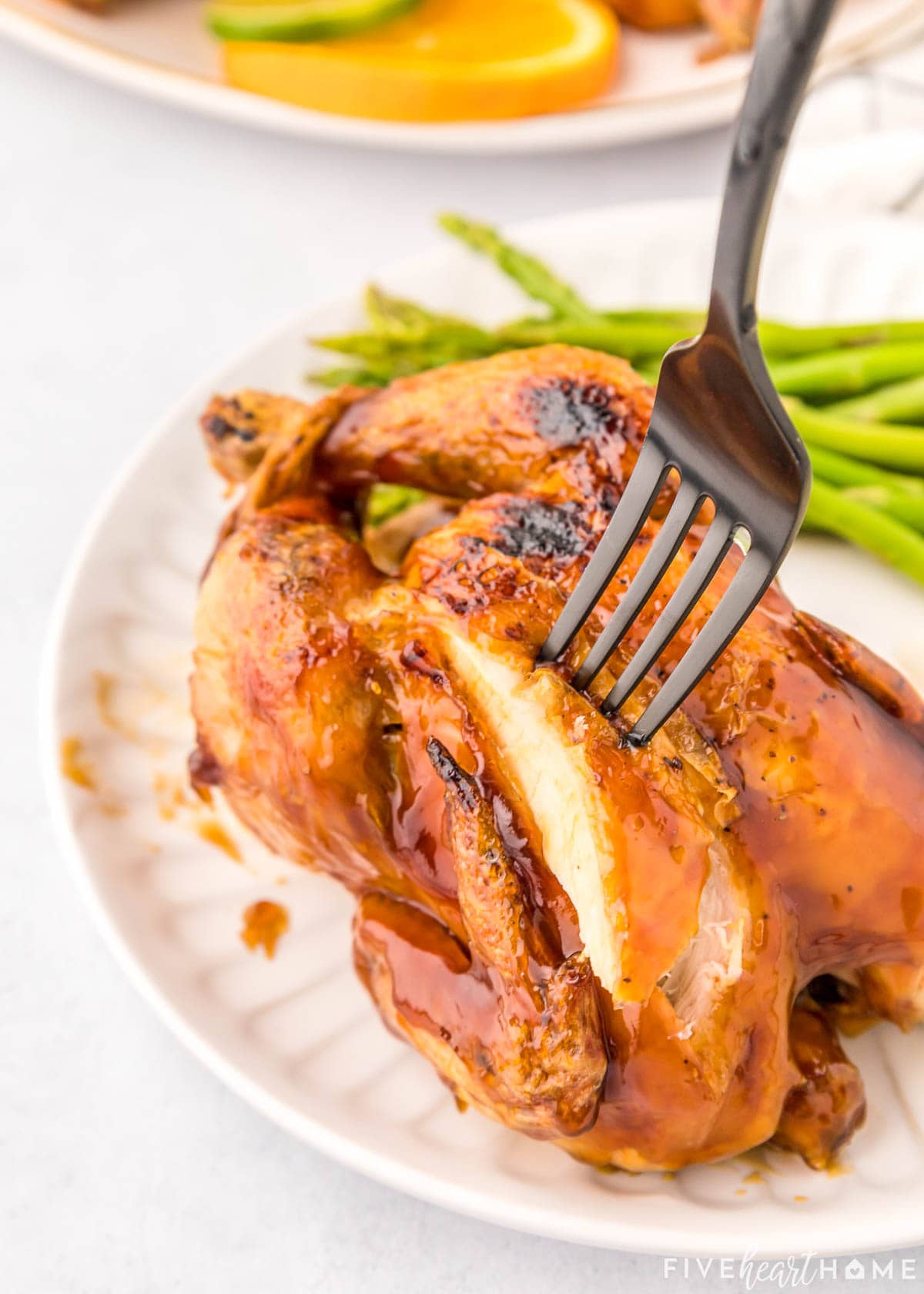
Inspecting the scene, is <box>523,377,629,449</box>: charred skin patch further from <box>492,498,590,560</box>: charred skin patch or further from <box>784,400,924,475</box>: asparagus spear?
<box>784,400,924,475</box>: asparagus spear

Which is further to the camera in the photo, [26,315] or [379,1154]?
[26,315]

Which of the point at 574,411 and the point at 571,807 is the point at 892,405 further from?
the point at 571,807

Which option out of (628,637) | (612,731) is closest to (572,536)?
(628,637)

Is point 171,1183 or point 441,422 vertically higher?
point 441,422

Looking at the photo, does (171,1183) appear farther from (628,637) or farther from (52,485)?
(52,485)

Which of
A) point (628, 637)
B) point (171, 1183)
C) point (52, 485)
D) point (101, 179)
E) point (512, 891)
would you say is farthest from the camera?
point (101, 179)

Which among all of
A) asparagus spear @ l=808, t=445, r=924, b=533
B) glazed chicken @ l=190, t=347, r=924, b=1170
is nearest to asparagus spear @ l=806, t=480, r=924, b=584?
asparagus spear @ l=808, t=445, r=924, b=533

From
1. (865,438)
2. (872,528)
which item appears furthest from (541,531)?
(865,438)
